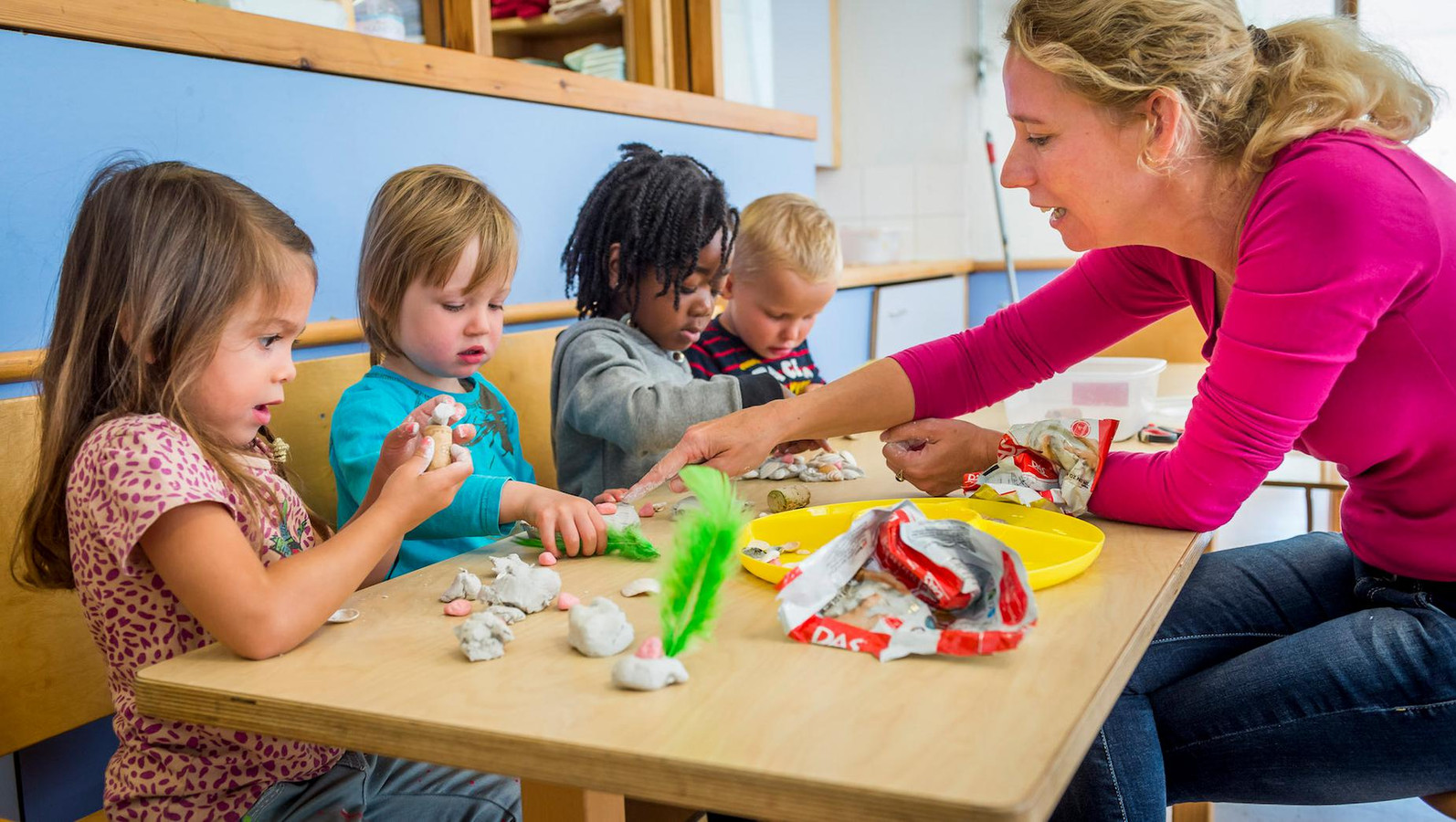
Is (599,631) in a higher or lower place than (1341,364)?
lower

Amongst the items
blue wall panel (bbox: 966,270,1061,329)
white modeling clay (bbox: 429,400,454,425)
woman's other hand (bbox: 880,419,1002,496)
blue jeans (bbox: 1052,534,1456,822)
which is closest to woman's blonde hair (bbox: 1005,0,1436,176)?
woman's other hand (bbox: 880,419,1002,496)

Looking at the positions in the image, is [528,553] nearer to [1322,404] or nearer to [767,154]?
[1322,404]

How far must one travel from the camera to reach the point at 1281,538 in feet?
10.6

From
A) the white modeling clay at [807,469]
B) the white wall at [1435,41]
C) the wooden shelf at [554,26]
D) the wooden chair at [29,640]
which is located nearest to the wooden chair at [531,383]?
the white modeling clay at [807,469]

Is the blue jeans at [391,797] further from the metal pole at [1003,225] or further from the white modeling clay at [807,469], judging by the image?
the metal pole at [1003,225]

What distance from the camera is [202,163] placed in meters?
1.74

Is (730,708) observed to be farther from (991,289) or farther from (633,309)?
(991,289)

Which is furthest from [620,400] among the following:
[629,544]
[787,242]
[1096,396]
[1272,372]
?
[1272,372]

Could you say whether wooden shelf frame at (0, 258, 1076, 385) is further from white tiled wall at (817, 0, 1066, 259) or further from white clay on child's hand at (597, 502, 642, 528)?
white clay on child's hand at (597, 502, 642, 528)

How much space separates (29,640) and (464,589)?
0.75m

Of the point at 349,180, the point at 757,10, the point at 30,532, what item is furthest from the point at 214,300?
the point at 757,10

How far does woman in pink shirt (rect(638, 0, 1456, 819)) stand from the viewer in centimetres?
109

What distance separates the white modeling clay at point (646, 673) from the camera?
77cm

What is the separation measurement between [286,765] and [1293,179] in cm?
118
